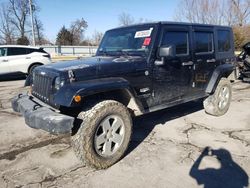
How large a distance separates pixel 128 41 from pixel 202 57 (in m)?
1.66

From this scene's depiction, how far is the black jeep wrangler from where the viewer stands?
356 centimetres

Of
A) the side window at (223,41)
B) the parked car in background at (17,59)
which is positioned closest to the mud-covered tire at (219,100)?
the side window at (223,41)

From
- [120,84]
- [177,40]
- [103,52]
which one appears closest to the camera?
[120,84]

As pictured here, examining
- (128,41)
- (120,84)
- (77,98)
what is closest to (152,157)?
(120,84)

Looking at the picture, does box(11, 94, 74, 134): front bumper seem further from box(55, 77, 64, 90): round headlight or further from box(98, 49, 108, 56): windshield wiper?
box(98, 49, 108, 56): windshield wiper

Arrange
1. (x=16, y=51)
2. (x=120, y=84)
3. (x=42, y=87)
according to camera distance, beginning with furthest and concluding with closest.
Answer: (x=16, y=51) < (x=42, y=87) < (x=120, y=84)

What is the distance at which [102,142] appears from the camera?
3.77 meters

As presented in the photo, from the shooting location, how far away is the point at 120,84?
12.6 ft

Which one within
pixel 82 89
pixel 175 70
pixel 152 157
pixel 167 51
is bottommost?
pixel 152 157

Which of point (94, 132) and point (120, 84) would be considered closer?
point (94, 132)

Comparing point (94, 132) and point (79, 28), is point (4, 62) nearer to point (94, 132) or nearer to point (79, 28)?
point (94, 132)

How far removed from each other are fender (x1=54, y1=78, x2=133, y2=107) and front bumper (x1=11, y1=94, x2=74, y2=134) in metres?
0.19

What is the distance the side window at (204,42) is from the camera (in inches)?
215

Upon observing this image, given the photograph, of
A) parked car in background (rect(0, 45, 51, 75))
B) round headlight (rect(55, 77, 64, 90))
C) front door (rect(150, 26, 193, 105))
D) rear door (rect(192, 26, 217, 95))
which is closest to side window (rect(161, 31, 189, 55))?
front door (rect(150, 26, 193, 105))
